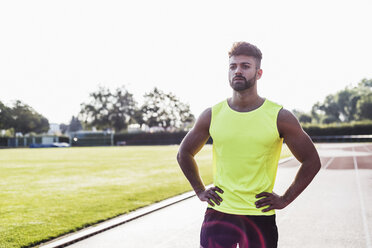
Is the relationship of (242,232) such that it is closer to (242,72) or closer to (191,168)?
(191,168)

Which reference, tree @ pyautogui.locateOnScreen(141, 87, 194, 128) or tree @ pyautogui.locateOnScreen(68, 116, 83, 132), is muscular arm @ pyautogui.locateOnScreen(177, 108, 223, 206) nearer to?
tree @ pyautogui.locateOnScreen(141, 87, 194, 128)

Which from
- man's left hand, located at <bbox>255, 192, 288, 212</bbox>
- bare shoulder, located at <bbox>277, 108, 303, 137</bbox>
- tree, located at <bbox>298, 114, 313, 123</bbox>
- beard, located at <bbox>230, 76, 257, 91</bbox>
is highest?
tree, located at <bbox>298, 114, 313, 123</bbox>

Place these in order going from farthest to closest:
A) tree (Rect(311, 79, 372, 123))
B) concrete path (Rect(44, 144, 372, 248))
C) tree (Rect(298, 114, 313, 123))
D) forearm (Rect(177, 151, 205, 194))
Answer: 1. tree (Rect(298, 114, 313, 123))
2. tree (Rect(311, 79, 372, 123))
3. concrete path (Rect(44, 144, 372, 248))
4. forearm (Rect(177, 151, 205, 194))

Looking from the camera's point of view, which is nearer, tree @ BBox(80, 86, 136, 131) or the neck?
the neck

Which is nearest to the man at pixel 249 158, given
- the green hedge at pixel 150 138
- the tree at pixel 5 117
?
the green hedge at pixel 150 138

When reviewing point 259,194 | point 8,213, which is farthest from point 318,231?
point 8,213

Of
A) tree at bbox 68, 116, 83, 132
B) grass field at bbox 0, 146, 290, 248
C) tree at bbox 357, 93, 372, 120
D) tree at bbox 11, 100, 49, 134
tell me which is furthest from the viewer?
tree at bbox 68, 116, 83, 132

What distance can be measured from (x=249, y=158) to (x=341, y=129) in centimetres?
6249

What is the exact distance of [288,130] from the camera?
2445 mm

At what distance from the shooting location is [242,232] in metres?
2.47

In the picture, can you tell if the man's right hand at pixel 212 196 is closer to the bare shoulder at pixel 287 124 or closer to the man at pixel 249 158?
the man at pixel 249 158

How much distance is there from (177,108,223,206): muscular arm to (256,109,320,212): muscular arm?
1.23 feet

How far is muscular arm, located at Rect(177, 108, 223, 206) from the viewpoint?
8.73 feet

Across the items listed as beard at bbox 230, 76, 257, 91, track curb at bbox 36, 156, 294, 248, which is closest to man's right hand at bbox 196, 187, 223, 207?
beard at bbox 230, 76, 257, 91
